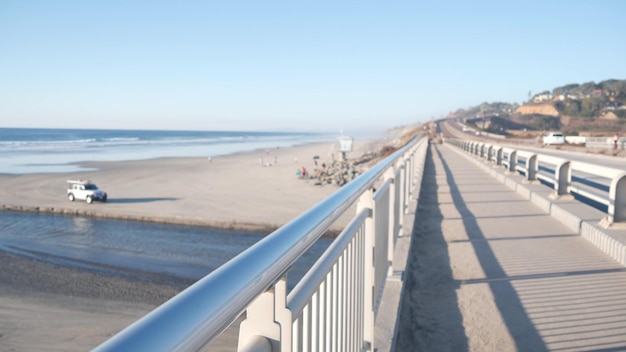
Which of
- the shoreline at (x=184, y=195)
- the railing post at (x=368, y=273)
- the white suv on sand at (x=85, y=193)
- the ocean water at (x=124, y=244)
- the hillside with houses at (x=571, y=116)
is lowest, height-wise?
the ocean water at (x=124, y=244)

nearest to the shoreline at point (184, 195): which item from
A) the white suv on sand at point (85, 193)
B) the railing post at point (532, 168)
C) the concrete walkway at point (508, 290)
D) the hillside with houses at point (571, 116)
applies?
the white suv on sand at point (85, 193)

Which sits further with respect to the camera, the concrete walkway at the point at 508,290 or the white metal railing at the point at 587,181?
the white metal railing at the point at 587,181

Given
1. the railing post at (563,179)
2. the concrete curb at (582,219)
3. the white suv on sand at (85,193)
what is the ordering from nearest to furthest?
the concrete curb at (582,219) < the railing post at (563,179) < the white suv on sand at (85,193)

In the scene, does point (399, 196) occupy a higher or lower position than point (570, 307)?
higher

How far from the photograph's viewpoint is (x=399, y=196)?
5.59 metres

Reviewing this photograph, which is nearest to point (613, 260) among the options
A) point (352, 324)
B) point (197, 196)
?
point (352, 324)

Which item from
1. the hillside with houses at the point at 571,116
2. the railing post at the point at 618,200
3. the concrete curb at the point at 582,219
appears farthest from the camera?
the hillside with houses at the point at 571,116

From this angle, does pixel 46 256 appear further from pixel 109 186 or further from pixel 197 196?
pixel 109 186

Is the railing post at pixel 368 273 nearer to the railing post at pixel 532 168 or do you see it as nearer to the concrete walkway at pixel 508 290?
the concrete walkway at pixel 508 290

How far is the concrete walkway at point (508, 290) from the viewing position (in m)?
3.51

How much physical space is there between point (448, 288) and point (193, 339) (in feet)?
13.5

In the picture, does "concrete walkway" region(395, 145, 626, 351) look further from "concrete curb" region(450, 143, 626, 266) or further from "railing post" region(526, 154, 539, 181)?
"railing post" region(526, 154, 539, 181)

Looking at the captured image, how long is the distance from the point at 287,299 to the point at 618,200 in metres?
6.23

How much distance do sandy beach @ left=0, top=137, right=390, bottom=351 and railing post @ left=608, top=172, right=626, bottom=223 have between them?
5762mm
